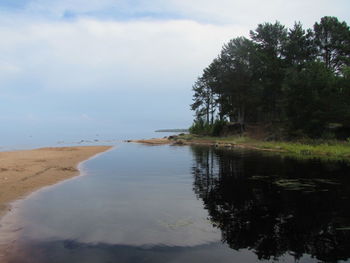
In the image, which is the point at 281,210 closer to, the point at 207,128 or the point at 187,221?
the point at 187,221

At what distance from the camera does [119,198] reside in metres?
14.5

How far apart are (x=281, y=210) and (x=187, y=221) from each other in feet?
13.0

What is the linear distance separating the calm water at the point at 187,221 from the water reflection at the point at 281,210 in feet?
0.11

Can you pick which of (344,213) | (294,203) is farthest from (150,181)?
(344,213)

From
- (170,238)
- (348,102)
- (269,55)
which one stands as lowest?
(170,238)

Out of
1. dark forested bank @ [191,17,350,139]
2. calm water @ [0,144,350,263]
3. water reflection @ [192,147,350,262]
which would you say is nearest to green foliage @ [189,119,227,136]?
dark forested bank @ [191,17,350,139]

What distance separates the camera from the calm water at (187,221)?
8305mm

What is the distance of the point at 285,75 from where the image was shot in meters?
52.5

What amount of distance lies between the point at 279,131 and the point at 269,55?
1835 cm

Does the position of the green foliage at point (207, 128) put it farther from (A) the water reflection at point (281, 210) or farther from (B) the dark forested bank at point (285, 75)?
(A) the water reflection at point (281, 210)

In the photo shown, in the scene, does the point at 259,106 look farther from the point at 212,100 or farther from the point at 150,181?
the point at 150,181

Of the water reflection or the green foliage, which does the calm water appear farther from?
the green foliage

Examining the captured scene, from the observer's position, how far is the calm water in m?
8.30

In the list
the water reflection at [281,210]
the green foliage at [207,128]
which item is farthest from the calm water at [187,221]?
the green foliage at [207,128]
